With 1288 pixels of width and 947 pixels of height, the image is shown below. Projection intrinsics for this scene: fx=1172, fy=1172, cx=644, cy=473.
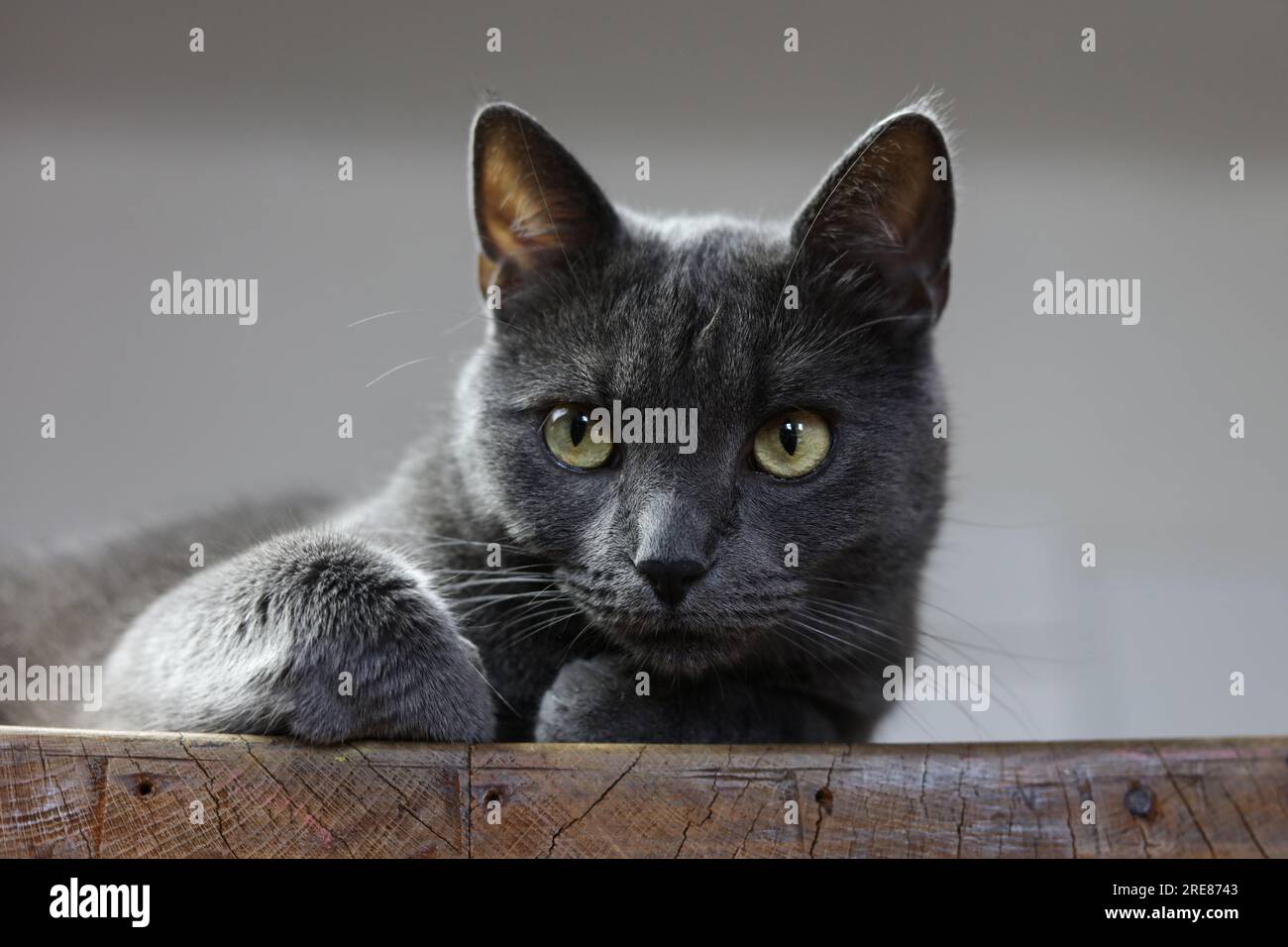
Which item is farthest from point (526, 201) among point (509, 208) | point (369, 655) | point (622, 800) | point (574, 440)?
point (622, 800)

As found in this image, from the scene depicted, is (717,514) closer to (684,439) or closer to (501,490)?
(684,439)

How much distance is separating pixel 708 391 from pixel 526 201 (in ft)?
1.15

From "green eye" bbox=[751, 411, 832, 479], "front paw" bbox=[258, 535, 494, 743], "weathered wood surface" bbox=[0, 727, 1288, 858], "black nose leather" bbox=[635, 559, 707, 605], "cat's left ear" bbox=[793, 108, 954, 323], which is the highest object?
"cat's left ear" bbox=[793, 108, 954, 323]

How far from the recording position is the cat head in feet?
3.75

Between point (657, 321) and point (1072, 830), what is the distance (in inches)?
24.8

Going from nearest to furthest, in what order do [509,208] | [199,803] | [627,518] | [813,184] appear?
[199,803] → [627,518] → [509,208] → [813,184]

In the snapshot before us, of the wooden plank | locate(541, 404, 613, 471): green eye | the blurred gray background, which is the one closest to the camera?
the wooden plank

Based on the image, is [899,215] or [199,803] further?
[899,215]

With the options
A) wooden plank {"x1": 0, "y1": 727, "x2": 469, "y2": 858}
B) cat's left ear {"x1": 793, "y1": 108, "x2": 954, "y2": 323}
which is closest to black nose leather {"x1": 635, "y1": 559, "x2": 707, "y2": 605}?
wooden plank {"x1": 0, "y1": 727, "x2": 469, "y2": 858}

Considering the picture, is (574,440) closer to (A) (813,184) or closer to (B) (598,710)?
(B) (598,710)

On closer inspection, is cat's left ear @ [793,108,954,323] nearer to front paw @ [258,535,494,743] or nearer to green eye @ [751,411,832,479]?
green eye @ [751,411,832,479]

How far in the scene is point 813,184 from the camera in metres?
2.50

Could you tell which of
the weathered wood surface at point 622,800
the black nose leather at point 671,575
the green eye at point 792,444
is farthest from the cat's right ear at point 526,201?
the weathered wood surface at point 622,800

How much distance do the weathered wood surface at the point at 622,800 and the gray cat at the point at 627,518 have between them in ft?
0.24
